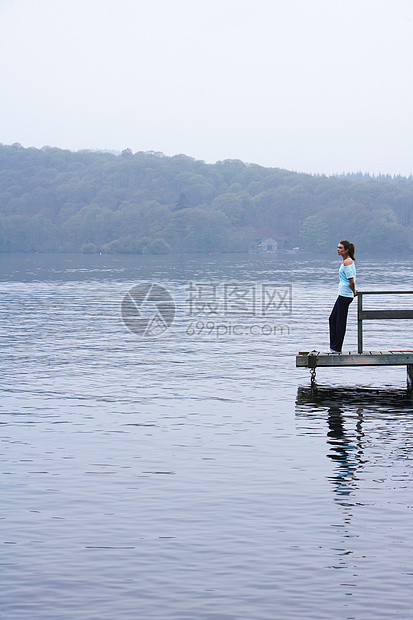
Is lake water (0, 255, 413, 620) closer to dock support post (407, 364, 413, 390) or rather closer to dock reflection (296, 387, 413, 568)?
dock reflection (296, 387, 413, 568)

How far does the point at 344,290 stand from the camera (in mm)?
18000

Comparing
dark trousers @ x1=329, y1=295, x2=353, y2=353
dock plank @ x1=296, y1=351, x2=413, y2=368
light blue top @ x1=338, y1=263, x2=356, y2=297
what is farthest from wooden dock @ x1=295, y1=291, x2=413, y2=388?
light blue top @ x1=338, y1=263, x2=356, y2=297

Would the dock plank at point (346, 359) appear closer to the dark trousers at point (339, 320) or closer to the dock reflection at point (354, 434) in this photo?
the dark trousers at point (339, 320)

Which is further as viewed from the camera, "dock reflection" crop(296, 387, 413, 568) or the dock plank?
the dock plank

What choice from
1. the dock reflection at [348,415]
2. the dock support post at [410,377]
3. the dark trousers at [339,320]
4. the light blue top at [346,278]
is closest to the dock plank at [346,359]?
the dark trousers at [339,320]

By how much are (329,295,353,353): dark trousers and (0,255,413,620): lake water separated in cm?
117

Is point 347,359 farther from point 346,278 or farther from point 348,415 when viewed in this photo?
point 348,415

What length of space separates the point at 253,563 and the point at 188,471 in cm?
354

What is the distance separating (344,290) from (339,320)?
0.73 m

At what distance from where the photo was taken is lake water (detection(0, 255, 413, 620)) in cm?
845

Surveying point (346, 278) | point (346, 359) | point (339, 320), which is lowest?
point (346, 359)

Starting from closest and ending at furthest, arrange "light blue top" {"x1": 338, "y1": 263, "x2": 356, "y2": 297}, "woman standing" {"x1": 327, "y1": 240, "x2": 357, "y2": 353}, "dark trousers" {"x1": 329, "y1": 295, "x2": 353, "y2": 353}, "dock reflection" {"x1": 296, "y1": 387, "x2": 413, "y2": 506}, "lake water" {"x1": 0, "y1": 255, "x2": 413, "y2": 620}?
"lake water" {"x1": 0, "y1": 255, "x2": 413, "y2": 620} < "dock reflection" {"x1": 296, "y1": 387, "x2": 413, "y2": 506} < "woman standing" {"x1": 327, "y1": 240, "x2": 357, "y2": 353} < "light blue top" {"x1": 338, "y1": 263, "x2": 356, "y2": 297} < "dark trousers" {"x1": 329, "y1": 295, "x2": 353, "y2": 353}

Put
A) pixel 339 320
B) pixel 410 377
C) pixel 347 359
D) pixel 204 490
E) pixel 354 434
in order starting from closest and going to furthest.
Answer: pixel 204 490 < pixel 354 434 < pixel 339 320 < pixel 347 359 < pixel 410 377

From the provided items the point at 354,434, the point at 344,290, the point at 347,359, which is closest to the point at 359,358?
the point at 347,359
